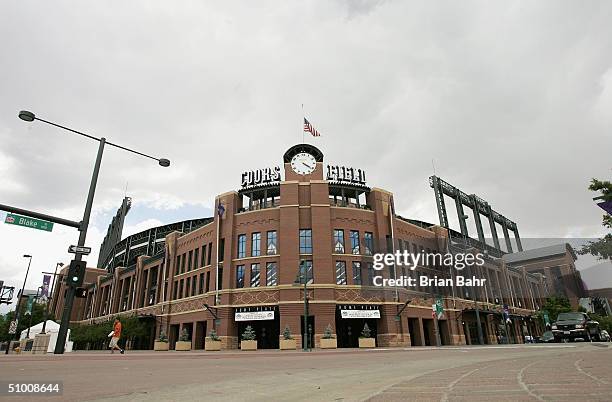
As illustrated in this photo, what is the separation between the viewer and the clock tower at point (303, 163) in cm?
4300

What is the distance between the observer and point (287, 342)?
33.5 meters

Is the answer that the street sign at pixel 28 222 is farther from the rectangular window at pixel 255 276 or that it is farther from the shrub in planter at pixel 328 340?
the rectangular window at pixel 255 276

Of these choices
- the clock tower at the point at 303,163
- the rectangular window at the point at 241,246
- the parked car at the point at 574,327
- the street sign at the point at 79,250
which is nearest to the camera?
the street sign at the point at 79,250

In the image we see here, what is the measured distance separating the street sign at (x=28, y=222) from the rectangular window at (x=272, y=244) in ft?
84.6

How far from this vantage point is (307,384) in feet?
23.5

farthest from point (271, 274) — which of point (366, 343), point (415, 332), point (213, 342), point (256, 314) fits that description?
point (415, 332)

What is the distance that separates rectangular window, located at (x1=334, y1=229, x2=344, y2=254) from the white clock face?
7556 mm

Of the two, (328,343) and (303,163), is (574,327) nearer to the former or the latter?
(328,343)

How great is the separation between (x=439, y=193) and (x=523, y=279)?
24.7m

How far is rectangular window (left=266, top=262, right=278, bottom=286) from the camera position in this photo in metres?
38.4

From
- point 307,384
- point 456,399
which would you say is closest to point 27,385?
point 307,384

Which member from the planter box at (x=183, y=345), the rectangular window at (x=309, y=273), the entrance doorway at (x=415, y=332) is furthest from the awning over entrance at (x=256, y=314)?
the entrance doorway at (x=415, y=332)

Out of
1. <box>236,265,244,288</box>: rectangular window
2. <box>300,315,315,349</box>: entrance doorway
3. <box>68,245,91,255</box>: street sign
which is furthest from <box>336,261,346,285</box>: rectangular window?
<box>68,245,91,255</box>: street sign

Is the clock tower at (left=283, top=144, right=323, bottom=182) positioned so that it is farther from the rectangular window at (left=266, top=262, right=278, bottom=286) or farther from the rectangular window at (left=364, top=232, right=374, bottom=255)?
the rectangular window at (left=266, top=262, right=278, bottom=286)
